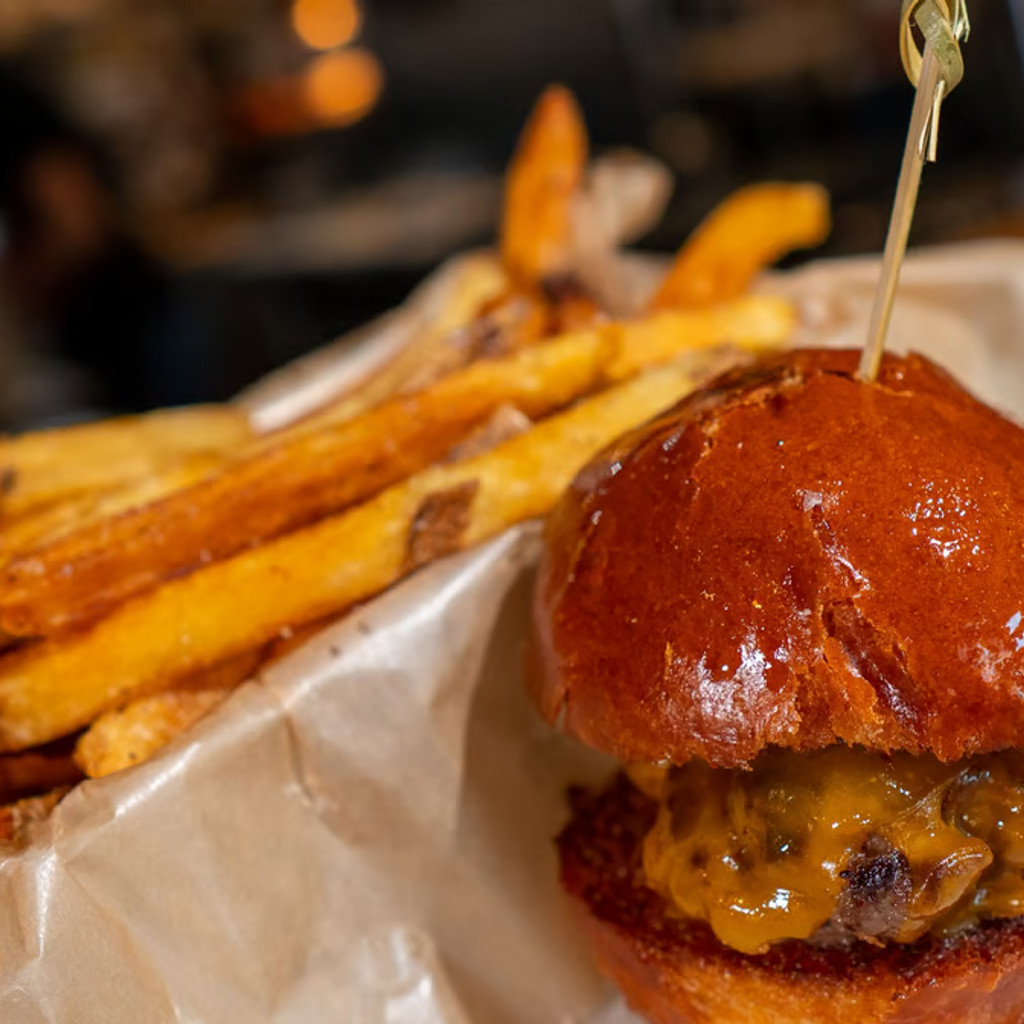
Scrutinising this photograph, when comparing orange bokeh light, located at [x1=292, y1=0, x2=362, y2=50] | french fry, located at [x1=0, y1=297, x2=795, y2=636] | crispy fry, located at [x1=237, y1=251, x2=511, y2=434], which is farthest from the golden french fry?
orange bokeh light, located at [x1=292, y1=0, x2=362, y2=50]

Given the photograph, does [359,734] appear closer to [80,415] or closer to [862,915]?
[862,915]

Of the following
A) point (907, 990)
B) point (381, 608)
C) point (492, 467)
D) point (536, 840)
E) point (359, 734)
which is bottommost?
point (536, 840)

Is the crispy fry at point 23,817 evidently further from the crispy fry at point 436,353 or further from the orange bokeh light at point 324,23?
the orange bokeh light at point 324,23

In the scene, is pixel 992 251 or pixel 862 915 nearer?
pixel 862 915

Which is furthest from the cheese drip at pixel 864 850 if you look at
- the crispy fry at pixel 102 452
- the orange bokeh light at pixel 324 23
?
the orange bokeh light at pixel 324 23

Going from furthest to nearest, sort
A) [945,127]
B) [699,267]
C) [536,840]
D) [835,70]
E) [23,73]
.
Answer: [23,73]
[835,70]
[945,127]
[699,267]
[536,840]

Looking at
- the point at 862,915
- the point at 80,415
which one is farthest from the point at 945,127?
the point at 862,915

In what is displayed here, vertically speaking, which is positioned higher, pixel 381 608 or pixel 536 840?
pixel 381 608
